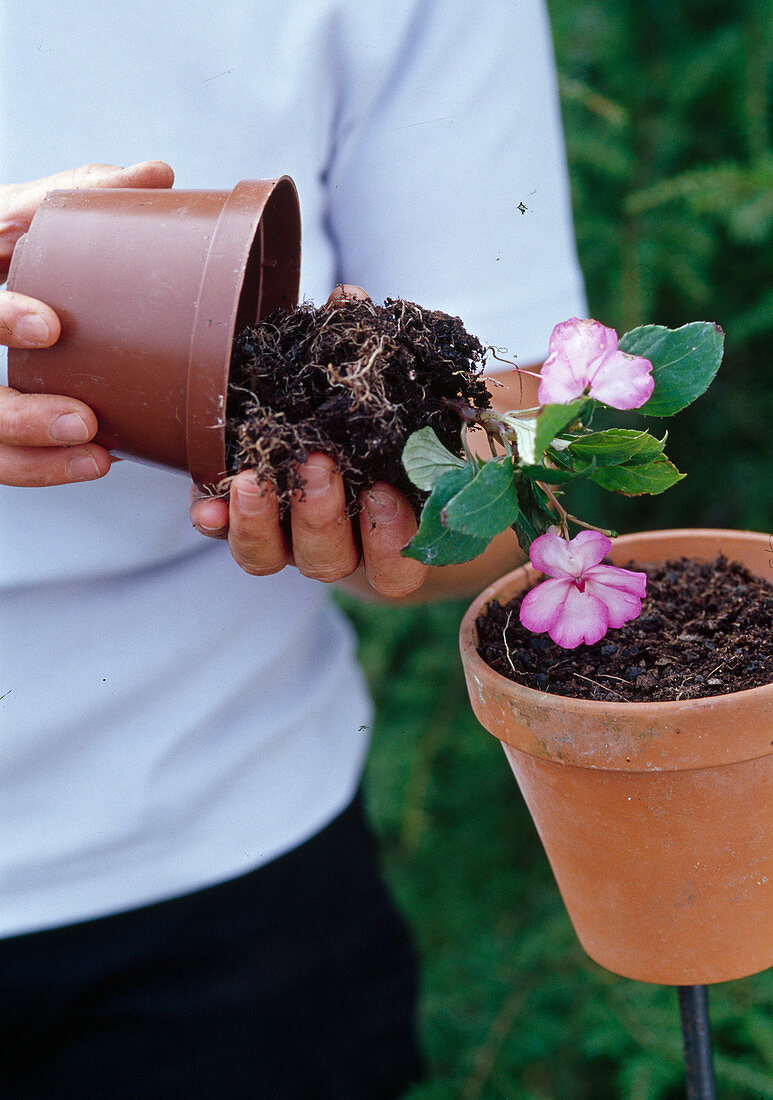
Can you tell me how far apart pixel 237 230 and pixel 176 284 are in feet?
0.16

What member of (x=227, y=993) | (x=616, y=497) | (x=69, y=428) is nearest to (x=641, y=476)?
(x=69, y=428)

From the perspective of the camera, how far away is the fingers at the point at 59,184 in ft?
2.00

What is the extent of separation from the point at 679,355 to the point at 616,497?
92 cm

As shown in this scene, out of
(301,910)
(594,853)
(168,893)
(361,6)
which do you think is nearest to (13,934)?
(168,893)

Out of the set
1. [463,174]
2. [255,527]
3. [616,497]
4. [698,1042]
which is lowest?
[616,497]

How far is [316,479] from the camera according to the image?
521 mm

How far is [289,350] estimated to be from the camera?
547 millimetres

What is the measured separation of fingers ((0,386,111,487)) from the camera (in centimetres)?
56

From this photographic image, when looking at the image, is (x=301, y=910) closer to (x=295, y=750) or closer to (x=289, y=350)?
(x=295, y=750)

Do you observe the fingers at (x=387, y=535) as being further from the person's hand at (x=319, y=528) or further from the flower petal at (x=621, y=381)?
the flower petal at (x=621, y=381)

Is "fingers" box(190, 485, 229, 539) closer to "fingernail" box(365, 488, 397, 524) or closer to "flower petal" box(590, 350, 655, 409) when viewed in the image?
"fingernail" box(365, 488, 397, 524)

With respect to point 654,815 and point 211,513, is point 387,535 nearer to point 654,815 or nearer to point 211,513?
point 211,513

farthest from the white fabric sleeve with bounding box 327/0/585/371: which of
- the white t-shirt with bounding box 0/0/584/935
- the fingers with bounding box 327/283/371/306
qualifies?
the fingers with bounding box 327/283/371/306

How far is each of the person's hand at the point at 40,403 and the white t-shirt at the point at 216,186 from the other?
13cm
